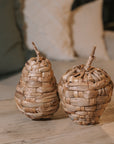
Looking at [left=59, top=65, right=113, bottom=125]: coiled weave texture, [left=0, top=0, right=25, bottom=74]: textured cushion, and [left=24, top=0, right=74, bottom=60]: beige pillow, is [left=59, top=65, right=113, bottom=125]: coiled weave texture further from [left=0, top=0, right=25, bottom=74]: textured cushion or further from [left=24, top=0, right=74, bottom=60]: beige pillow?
[left=24, top=0, right=74, bottom=60]: beige pillow

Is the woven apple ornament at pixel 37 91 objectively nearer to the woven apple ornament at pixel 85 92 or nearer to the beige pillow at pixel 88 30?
the woven apple ornament at pixel 85 92

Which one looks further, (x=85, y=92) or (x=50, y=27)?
(x=50, y=27)

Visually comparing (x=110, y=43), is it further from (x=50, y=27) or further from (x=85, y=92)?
(x=85, y=92)

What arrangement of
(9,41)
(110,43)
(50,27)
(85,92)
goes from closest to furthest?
(85,92), (9,41), (50,27), (110,43)

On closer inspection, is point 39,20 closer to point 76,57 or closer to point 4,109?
point 76,57

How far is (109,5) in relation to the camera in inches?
96.5

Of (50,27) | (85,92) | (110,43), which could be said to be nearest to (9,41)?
(50,27)

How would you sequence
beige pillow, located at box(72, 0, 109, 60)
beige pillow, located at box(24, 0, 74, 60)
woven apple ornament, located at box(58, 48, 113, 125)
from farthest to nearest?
beige pillow, located at box(72, 0, 109, 60) < beige pillow, located at box(24, 0, 74, 60) < woven apple ornament, located at box(58, 48, 113, 125)

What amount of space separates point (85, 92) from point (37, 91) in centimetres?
16

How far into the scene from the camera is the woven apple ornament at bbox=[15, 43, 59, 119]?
0.74 metres

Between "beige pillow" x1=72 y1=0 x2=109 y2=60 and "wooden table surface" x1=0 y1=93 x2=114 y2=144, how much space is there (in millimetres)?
835

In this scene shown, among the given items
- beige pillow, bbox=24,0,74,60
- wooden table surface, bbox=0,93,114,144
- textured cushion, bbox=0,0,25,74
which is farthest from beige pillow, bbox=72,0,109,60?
wooden table surface, bbox=0,93,114,144

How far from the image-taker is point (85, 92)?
688mm

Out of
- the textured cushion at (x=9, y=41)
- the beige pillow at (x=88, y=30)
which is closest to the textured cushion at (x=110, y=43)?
the beige pillow at (x=88, y=30)
